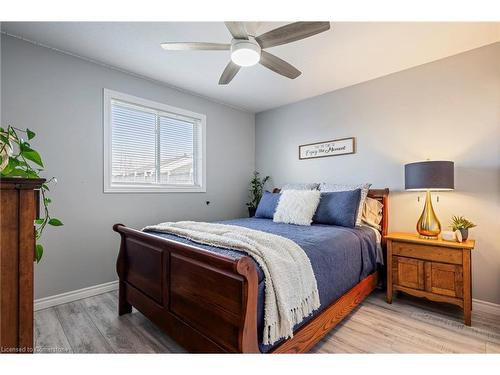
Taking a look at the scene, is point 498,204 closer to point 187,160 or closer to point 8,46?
point 187,160

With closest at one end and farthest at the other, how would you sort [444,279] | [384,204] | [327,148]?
[444,279], [384,204], [327,148]

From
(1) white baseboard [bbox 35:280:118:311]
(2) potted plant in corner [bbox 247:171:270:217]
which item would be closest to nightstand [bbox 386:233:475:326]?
(2) potted plant in corner [bbox 247:171:270:217]

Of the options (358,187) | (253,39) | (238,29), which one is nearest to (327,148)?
(358,187)

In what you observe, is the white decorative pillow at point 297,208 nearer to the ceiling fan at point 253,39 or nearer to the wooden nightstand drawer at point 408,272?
the wooden nightstand drawer at point 408,272

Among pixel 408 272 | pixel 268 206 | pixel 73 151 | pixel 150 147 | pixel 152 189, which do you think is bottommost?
pixel 408 272

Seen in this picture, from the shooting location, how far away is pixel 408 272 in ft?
7.85

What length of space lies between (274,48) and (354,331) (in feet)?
8.59

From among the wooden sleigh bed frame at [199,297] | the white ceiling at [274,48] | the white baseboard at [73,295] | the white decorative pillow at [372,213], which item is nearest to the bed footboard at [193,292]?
the wooden sleigh bed frame at [199,297]

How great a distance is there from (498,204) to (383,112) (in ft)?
4.79

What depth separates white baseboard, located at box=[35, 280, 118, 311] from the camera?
2.38m

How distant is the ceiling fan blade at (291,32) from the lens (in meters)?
1.57

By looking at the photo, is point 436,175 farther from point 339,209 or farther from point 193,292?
point 193,292

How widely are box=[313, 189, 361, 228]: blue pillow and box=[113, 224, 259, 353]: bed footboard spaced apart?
165cm

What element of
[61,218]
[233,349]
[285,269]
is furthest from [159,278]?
[61,218]
